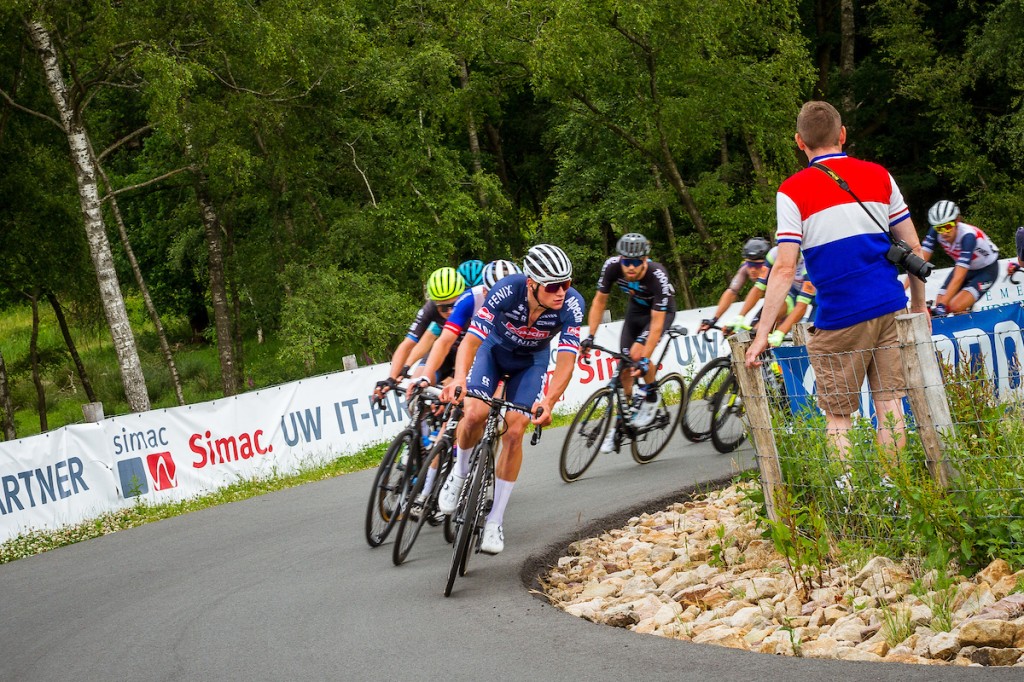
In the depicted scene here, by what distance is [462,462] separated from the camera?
313 inches

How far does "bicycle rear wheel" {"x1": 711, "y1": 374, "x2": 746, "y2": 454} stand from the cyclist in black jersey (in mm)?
690

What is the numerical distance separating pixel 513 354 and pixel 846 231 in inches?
118

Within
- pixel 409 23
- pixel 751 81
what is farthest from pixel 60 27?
pixel 751 81

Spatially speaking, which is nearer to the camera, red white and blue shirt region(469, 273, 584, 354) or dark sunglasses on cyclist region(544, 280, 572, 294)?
dark sunglasses on cyclist region(544, 280, 572, 294)

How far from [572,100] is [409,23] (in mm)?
5638

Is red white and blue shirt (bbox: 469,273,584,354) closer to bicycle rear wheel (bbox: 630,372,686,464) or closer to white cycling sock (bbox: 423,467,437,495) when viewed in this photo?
white cycling sock (bbox: 423,467,437,495)

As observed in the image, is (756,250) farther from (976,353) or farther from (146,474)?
(146,474)

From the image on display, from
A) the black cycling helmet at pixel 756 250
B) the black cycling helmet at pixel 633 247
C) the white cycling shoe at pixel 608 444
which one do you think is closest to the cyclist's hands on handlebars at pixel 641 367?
the white cycling shoe at pixel 608 444

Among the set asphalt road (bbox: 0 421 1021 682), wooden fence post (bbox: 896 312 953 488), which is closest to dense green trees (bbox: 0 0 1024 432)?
asphalt road (bbox: 0 421 1021 682)

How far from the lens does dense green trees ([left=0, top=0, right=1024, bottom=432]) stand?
82.0 ft

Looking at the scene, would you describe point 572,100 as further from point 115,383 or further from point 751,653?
point 751,653

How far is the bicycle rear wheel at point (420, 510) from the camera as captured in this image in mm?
7898

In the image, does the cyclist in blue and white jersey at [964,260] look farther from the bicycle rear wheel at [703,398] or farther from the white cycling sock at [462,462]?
the white cycling sock at [462,462]

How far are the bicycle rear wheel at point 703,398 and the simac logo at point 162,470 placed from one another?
24.7 feet
